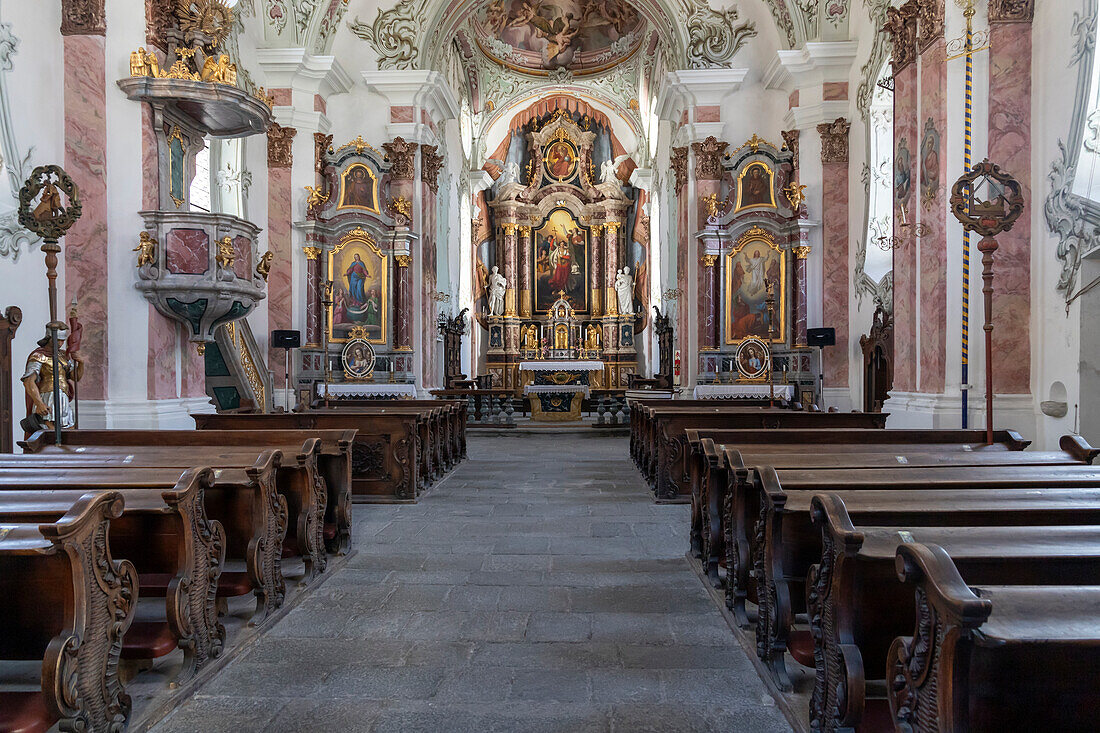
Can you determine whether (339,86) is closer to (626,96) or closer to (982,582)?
(626,96)

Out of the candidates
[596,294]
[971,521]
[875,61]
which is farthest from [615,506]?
[596,294]

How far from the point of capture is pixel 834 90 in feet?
45.8

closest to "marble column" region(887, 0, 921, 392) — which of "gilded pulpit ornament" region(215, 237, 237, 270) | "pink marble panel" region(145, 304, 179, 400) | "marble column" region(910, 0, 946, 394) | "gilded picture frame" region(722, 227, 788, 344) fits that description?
"marble column" region(910, 0, 946, 394)

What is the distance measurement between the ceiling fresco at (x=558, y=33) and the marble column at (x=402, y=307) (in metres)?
9.47

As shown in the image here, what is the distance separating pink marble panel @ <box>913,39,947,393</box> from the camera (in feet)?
27.3

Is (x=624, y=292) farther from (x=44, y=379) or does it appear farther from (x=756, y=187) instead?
(x=44, y=379)

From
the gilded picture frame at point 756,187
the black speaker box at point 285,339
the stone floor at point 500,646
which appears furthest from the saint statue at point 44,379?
the gilded picture frame at point 756,187

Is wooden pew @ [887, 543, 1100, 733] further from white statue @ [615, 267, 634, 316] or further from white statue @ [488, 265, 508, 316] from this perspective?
white statue @ [488, 265, 508, 316]

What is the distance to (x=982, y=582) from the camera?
2.20 m

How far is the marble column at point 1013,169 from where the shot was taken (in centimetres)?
775

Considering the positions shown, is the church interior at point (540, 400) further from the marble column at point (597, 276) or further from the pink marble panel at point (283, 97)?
the marble column at point (597, 276)

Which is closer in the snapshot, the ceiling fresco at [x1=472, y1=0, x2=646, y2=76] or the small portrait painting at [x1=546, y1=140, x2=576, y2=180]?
the ceiling fresco at [x1=472, y1=0, x2=646, y2=76]

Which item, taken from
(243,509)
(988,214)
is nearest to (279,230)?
(243,509)

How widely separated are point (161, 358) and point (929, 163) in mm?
8715
